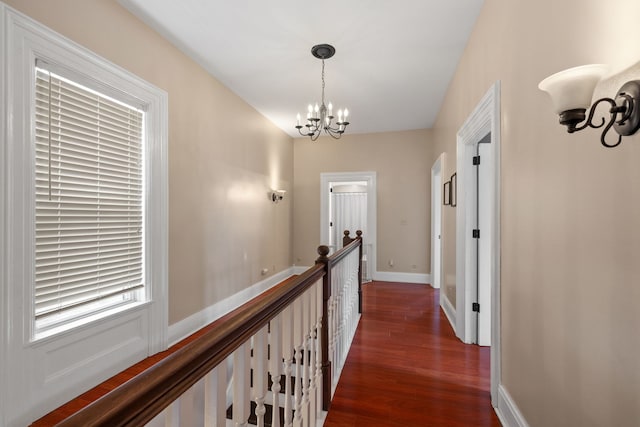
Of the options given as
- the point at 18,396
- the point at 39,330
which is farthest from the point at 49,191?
the point at 18,396

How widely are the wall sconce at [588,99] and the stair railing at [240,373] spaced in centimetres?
113

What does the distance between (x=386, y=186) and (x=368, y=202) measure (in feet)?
1.49

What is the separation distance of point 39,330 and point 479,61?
3.60m

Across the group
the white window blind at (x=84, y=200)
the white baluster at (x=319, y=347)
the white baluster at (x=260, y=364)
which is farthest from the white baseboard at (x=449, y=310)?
the white window blind at (x=84, y=200)

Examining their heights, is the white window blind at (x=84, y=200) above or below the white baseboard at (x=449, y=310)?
above

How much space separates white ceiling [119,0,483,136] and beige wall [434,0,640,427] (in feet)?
2.36

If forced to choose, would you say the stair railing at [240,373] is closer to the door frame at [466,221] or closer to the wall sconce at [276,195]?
the door frame at [466,221]

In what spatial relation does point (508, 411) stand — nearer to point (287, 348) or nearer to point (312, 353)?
point (312, 353)

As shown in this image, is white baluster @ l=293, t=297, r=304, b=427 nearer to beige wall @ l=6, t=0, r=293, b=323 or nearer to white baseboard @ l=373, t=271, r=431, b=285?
beige wall @ l=6, t=0, r=293, b=323

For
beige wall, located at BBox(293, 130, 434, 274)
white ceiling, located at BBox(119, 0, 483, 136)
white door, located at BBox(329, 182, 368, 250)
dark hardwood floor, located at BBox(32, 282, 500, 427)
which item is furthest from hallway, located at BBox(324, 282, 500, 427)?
white door, located at BBox(329, 182, 368, 250)

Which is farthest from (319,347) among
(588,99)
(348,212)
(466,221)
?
(348,212)

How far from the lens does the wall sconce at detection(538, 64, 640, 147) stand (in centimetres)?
83

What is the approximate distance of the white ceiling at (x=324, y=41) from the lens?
2338mm

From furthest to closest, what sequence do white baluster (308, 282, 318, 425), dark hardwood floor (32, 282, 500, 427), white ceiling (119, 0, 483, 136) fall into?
white ceiling (119, 0, 483, 136), dark hardwood floor (32, 282, 500, 427), white baluster (308, 282, 318, 425)
